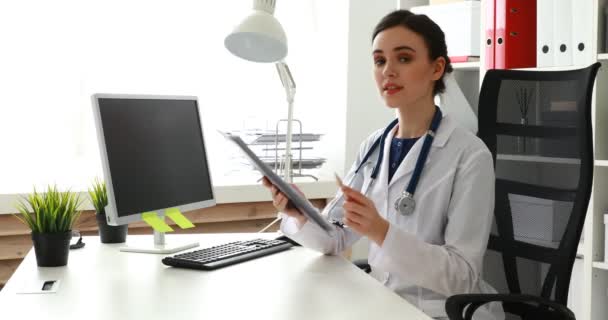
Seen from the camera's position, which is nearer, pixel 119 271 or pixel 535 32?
pixel 119 271

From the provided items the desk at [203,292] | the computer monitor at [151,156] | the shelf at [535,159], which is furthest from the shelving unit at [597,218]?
the computer monitor at [151,156]

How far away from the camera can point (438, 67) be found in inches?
82.5

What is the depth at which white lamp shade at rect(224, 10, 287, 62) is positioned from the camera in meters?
2.11

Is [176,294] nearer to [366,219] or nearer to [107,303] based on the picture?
[107,303]

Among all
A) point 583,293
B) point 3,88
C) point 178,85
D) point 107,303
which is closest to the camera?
point 107,303

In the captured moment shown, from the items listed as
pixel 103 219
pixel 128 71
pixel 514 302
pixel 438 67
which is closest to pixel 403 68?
pixel 438 67

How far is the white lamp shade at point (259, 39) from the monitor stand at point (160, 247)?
573 millimetres

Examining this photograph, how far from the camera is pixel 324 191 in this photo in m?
3.81

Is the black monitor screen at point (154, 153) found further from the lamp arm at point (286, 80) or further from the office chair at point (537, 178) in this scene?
the office chair at point (537, 178)

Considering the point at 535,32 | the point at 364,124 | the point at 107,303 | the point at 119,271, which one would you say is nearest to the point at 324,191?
the point at 364,124

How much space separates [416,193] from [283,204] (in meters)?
0.35

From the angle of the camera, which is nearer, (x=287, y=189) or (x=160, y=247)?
(x=287, y=189)

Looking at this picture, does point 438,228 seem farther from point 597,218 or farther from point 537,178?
point 597,218

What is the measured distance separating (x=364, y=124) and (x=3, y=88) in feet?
5.83
